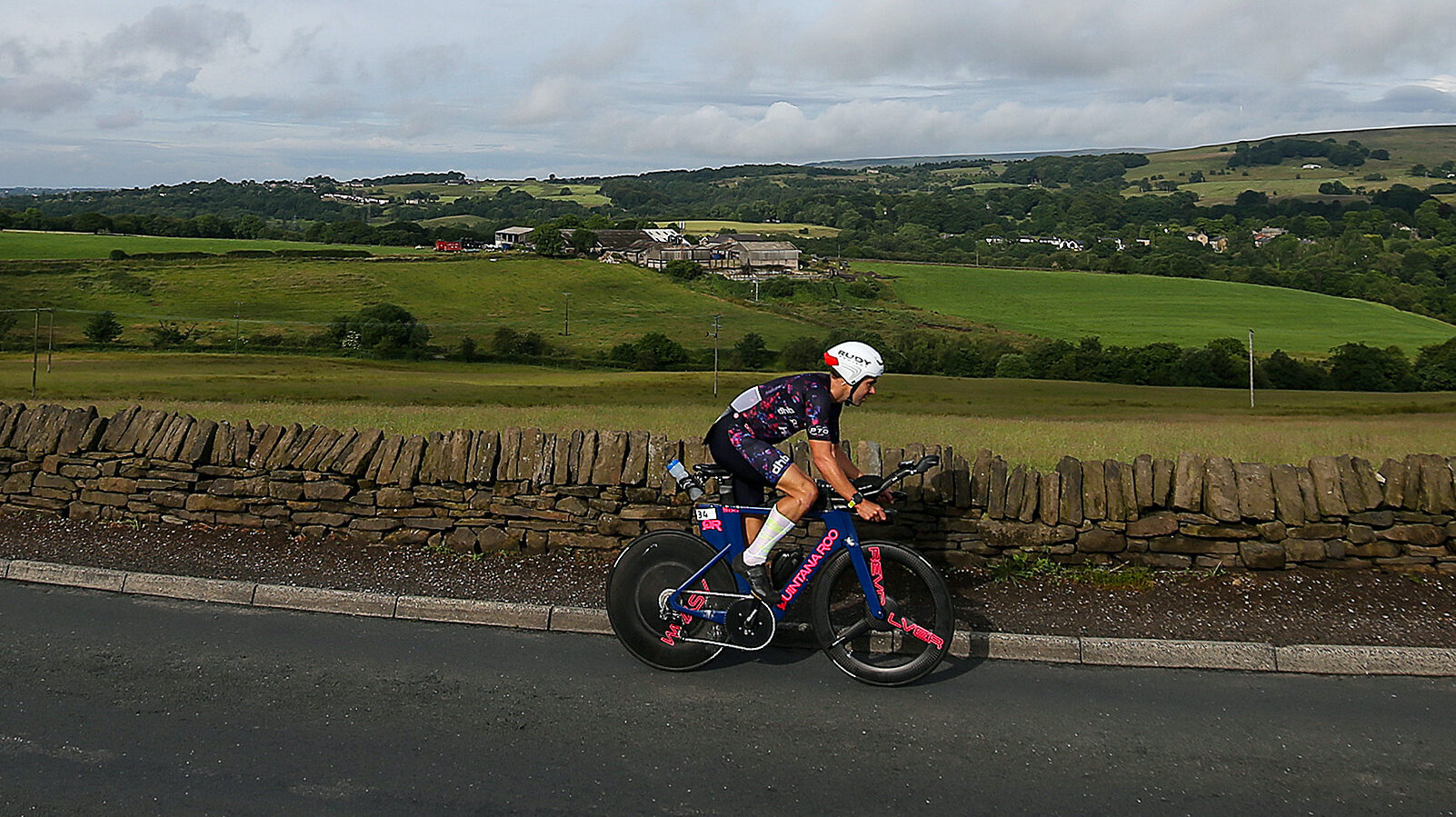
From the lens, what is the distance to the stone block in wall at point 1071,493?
8445mm

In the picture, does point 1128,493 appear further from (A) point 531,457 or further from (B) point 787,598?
(A) point 531,457

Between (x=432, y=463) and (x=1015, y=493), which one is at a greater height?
(x=432, y=463)

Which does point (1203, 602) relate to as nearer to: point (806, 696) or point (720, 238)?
point (806, 696)

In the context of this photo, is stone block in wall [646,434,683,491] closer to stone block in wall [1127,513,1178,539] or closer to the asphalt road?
the asphalt road

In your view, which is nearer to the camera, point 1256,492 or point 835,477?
point 835,477

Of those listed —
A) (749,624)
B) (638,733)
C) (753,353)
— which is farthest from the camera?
(753,353)

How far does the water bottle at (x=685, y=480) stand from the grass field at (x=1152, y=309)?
7814 cm

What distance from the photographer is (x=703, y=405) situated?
125 ft

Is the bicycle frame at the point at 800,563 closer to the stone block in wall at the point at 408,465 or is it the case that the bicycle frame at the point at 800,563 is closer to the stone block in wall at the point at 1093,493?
the stone block in wall at the point at 1093,493

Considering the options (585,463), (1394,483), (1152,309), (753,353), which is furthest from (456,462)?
(1152,309)

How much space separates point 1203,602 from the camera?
7891mm

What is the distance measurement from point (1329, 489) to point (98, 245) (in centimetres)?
10963

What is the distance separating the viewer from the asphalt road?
523 centimetres

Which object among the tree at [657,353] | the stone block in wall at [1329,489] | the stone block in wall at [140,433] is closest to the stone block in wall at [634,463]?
the stone block in wall at [140,433]
